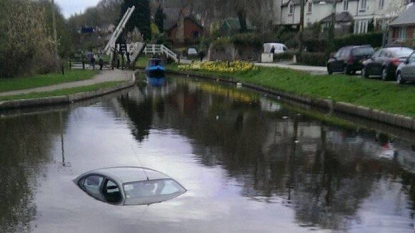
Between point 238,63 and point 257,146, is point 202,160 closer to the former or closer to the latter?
point 257,146

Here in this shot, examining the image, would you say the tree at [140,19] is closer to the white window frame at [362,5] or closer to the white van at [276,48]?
the white van at [276,48]

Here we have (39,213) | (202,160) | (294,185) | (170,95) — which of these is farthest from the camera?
(170,95)

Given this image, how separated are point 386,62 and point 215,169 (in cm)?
1483

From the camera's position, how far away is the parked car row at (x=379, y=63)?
2288 centimetres

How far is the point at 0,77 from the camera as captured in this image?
35156mm

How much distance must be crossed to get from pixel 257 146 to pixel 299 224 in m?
7.40

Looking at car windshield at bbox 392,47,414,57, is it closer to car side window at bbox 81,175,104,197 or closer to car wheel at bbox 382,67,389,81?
car wheel at bbox 382,67,389,81

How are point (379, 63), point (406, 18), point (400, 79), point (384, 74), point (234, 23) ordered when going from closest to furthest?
point (400, 79), point (384, 74), point (379, 63), point (406, 18), point (234, 23)

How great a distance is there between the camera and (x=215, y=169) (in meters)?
14.1

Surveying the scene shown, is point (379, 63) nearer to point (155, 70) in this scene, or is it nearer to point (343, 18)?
point (155, 70)

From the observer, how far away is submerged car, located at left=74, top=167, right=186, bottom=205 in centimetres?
1065

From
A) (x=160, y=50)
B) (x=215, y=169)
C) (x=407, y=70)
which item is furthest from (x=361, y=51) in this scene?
(x=160, y=50)

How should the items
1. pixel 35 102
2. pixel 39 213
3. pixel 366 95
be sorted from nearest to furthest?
pixel 39 213, pixel 366 95, pixel 35 102

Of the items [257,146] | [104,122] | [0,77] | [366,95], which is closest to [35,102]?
[104,122]
